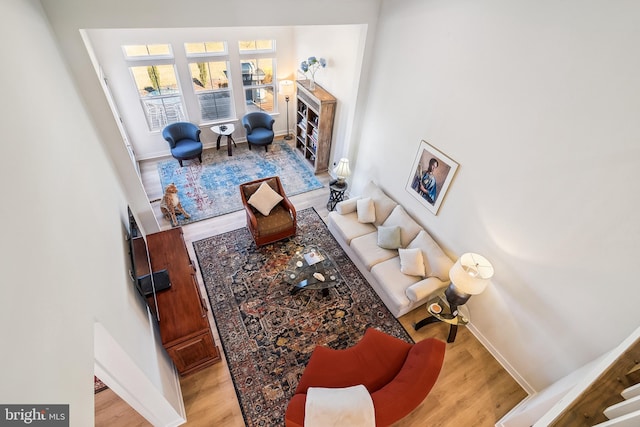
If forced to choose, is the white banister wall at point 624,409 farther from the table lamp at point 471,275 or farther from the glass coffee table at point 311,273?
the glass coffee table at point 311,273

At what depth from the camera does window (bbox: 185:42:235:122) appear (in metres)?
5.98

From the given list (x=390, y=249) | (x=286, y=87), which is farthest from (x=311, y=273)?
(x=286, y=87)

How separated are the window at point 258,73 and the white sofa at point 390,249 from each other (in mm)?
3861

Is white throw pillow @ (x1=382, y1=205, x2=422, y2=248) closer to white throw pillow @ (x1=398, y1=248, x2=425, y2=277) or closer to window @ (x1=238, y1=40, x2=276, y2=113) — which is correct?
white throw pillow @ (x1=398, y1=248, x2=425, y2=277)

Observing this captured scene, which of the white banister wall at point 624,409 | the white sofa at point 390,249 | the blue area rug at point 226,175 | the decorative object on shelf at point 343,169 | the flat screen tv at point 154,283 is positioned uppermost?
the white banister wall at point 624,409

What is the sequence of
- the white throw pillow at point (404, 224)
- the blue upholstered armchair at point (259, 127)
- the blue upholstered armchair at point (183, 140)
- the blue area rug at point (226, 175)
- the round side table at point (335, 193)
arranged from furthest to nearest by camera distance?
the blue upholstered armchair at point (259, 127), the blue upholstered armchair at point (183, 140), the blue area rug at point (226, 175), the round side table at point (335, 193), the white throw pillow at point (404, 224)

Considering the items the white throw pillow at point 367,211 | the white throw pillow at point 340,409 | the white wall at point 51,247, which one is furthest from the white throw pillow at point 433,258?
the white wall at point 51,247

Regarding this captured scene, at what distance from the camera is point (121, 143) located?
362 cm

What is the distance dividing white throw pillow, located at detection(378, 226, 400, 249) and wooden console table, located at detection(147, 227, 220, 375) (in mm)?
2575

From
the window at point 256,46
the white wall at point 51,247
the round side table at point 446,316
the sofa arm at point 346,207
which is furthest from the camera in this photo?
the window at point 256,46

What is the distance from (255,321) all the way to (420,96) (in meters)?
3.67

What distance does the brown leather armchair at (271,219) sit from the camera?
4645mm

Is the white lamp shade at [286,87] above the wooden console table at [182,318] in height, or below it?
above

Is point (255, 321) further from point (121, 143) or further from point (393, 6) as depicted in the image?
point (393, 6)
